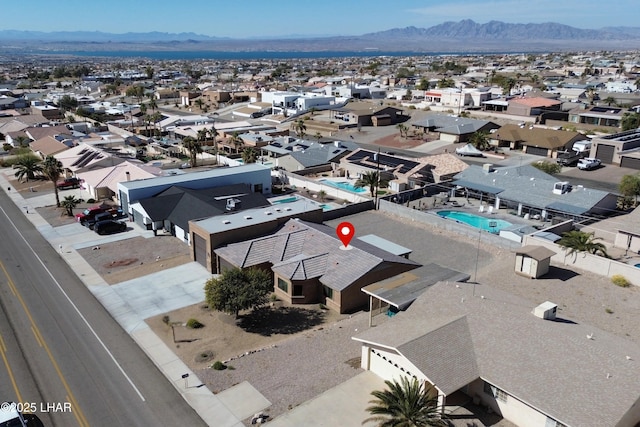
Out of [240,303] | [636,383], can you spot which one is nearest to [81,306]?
[240,303]

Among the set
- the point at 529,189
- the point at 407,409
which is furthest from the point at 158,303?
the point at 529,189

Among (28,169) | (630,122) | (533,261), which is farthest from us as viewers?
(630,122)

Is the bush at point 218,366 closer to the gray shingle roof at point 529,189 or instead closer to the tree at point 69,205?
the tree at point 69,205

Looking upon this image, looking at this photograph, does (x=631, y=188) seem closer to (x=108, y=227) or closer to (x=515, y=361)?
(x=515, y=361)

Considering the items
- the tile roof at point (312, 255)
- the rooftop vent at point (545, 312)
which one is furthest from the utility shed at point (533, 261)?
the rooftop vent at point (545, 312)

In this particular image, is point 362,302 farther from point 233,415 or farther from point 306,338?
point 233,415
